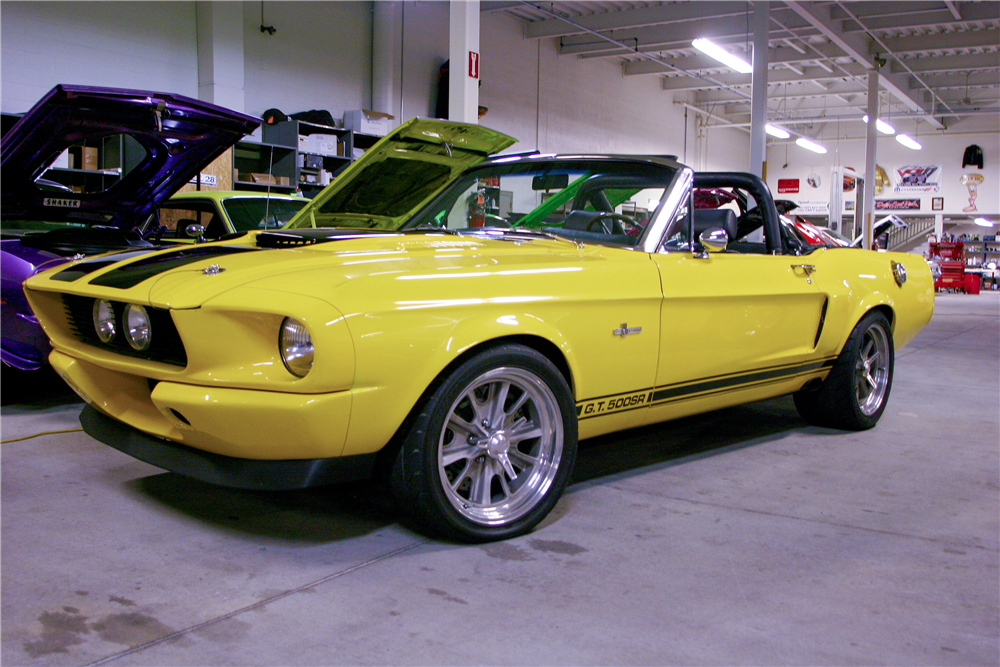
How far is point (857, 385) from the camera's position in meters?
4.12

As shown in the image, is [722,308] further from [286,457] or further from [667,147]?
[667,147]

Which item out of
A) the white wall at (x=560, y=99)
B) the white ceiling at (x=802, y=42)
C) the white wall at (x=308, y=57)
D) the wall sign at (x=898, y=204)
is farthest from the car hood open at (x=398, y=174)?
the wall sign at (x=898, y=204)

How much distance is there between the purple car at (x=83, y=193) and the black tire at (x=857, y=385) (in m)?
3.37

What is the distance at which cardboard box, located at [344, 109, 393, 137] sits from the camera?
37.6 ft

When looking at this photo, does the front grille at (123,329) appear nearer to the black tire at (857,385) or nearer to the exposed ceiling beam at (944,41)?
the black tire at (857,385)

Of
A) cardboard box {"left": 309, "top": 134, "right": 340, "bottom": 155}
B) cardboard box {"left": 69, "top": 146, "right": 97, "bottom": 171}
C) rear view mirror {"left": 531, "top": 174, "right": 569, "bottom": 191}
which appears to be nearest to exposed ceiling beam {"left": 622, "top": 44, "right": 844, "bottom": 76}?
cardboard box {"left": 309, "top": 134, "right": 340, "bottom": 155}

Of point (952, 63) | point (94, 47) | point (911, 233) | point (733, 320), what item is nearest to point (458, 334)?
point (733, 320)

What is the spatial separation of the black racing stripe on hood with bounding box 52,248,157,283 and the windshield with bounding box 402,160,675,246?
1.17 m

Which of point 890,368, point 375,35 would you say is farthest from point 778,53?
point 890,368

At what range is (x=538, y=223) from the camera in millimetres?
3301

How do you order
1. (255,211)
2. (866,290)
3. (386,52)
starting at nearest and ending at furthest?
(866,290) < (255,211) < (386,52)

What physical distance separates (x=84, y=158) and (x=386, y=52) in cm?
536

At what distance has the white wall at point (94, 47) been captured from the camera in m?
8.16

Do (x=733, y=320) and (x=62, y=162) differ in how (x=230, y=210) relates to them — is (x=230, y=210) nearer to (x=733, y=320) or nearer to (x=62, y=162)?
(x=733, y=320)
